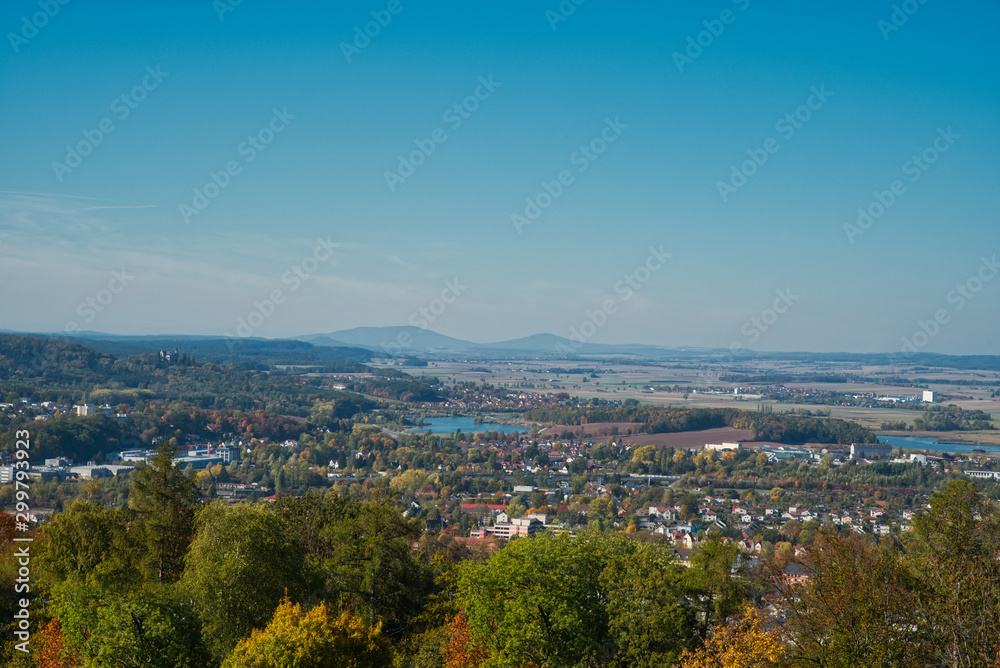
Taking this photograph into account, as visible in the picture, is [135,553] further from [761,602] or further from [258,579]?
[761,602]

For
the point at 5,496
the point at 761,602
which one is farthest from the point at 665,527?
the point at 5,496

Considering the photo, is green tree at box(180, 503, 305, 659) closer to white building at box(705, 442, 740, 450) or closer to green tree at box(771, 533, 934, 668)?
green tree at box(771, 533, 934, 668)

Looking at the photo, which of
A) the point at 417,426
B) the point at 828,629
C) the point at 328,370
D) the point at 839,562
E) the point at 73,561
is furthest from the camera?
the point at 328,370

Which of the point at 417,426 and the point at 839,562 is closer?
the point at 839,562

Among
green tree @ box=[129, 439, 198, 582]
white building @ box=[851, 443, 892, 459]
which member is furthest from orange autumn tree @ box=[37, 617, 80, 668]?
white building @ box=[851, 443, 892, 459]

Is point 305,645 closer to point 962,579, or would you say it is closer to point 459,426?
point 962,579

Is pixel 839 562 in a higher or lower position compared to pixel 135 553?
higher
